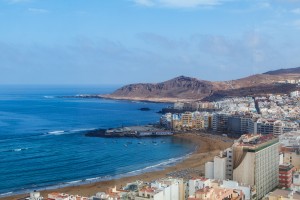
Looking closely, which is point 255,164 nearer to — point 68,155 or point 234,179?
point 234,179

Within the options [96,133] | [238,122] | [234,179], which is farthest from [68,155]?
[238,122]

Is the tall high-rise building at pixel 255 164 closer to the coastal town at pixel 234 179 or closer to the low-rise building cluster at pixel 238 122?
the coastal town at pixel 234 179

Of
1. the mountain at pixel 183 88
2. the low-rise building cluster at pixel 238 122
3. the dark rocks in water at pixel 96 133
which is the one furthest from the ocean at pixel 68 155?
the mountain at pixel 183 88

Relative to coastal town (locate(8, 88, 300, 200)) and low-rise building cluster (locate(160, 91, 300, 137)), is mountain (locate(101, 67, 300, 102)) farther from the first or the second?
coastal town (locate(8, 88, 300, 200))

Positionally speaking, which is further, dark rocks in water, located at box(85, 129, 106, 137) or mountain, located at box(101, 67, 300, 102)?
mountain, located at box(101, 67, 300, 102)

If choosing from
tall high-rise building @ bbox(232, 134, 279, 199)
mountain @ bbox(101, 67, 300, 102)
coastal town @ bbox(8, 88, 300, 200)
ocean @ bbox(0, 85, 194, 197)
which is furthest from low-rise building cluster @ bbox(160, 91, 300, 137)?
mountain @ bbox(101, 67, 300, 102)

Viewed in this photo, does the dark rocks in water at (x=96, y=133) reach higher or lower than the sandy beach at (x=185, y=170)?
higher
